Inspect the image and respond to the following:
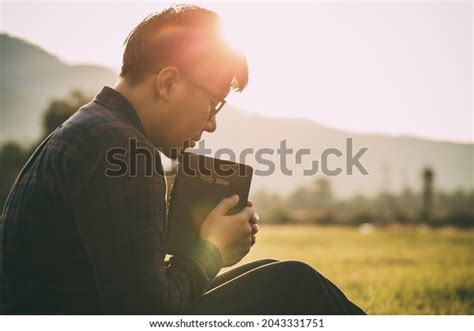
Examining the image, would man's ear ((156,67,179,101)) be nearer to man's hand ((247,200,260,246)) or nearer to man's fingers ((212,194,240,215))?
man's fingers ((212,194,240,215))

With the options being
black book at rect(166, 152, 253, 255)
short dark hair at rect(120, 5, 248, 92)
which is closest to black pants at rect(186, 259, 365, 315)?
black book at rect(166, 152, 253, 255)

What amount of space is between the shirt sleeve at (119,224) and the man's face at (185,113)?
48 centimetres

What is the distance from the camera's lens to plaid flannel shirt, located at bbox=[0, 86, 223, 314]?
2104 millimetres

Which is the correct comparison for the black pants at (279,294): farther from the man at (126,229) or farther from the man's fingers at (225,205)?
the man's fingers at (225,205)

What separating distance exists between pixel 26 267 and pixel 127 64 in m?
1.10

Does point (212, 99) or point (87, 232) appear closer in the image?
point (87, 232)

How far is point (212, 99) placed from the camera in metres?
2.78

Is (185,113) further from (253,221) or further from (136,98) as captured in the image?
(253,221)

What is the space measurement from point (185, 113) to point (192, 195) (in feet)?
1.39

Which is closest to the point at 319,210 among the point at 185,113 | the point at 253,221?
the point at 253,221

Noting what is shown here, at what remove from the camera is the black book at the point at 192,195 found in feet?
8.70

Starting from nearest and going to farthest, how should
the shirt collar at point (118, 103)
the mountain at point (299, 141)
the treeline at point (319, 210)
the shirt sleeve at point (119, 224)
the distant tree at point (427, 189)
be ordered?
the shirt sleeve at point (119, 224) < the shirt collar at point (118, 103) < the treeline at point (319, 210) < the distant tree at point (427, 189) < the mountain at point (299, 141)

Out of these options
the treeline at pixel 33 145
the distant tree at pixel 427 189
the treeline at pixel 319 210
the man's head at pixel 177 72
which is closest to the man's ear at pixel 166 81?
the man's head at pixel 177 72

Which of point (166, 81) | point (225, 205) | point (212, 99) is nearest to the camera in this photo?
Result: point (166, 81)
